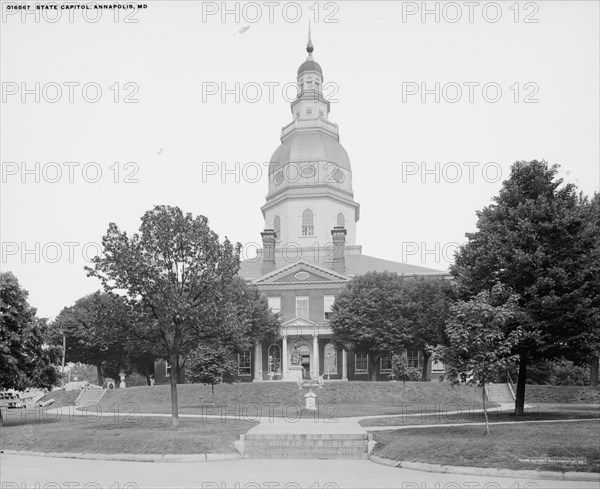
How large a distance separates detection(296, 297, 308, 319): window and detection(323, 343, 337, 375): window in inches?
141

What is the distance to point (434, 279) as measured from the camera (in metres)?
60.7

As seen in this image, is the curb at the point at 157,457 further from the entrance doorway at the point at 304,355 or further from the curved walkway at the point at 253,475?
the entrance doorway at the point at 304,355

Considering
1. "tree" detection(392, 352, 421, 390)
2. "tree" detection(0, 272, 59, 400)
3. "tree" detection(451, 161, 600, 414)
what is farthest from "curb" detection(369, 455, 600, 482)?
"tree" detection(392, 352, 421, 390)

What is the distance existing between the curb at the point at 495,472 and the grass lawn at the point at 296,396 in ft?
77.9

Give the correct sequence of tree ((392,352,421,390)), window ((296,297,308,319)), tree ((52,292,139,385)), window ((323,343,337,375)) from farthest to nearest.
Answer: window ((296,297,308,319)) → window ((323,343,337,375)) → tree ((52,292,139,385)) → tree ((392,352,421,390))

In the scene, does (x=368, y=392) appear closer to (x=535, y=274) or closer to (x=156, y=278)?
(x=535, y=274)

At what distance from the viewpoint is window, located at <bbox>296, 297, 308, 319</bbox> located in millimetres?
64106

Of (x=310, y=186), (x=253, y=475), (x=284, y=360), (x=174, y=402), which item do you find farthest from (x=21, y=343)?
(x=310, y=186)

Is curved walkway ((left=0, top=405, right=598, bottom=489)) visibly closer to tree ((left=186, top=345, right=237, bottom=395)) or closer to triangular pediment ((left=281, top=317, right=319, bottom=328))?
tree ((left=186, top=345, right=237, bottom=395))

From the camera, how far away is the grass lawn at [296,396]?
142ft

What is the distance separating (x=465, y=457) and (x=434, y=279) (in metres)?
44.4

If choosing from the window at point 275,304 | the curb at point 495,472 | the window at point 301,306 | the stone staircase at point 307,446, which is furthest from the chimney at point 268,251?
the curb at point 495,472

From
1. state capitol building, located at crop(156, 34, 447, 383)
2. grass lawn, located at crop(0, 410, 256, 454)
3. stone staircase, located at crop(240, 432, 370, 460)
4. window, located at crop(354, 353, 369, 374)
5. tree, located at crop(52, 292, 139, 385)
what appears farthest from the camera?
state capitol building, located at crop(156, 34, 447, 383)

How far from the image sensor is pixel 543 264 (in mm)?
28047
